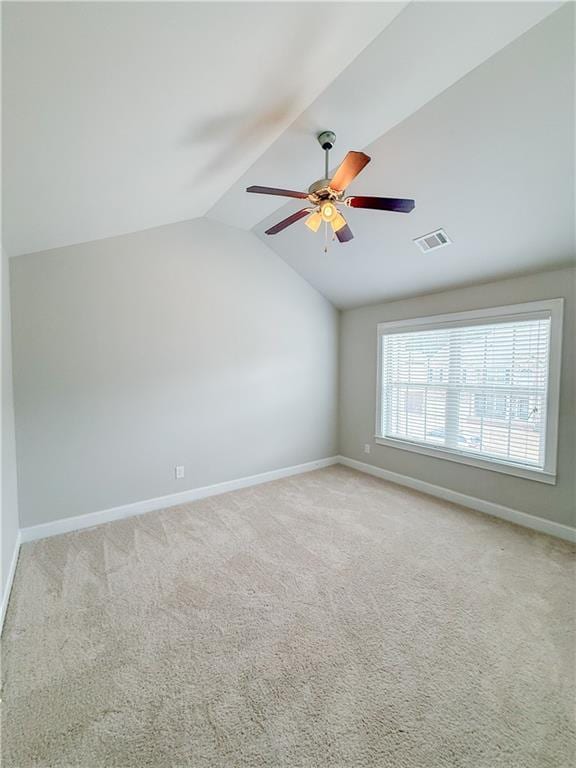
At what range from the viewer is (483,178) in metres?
2.18

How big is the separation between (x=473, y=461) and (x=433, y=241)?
217 cm

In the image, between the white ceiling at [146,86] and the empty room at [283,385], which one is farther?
the empty room at [283,385]

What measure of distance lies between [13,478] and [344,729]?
2.71 m

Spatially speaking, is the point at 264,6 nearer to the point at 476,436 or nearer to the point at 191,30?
the point at 191,30

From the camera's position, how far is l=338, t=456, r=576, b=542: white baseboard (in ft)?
8.88

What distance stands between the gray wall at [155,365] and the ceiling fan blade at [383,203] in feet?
6.90

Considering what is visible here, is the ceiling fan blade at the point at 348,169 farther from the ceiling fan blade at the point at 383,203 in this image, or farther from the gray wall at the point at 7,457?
the gray wall at the point at 7,457

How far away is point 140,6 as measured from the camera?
1.01 meters

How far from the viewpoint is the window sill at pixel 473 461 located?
281 centimetres

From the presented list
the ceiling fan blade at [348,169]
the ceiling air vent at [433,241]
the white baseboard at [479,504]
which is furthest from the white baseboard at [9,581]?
the ceiling air vent at [433,241]

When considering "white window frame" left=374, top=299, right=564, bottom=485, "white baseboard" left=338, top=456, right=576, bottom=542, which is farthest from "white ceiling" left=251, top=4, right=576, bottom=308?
"white baseboard" left=338, top=456, right=576, bottom=542

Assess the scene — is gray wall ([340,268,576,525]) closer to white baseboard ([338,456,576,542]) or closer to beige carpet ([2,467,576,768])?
white baseboard ([338,456,576,542])

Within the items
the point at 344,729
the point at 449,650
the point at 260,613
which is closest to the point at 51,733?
the point at 260,613

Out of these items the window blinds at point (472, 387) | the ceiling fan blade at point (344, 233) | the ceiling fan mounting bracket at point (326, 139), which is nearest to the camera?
the ceiling fan mounting bracket at point (326, 139)
